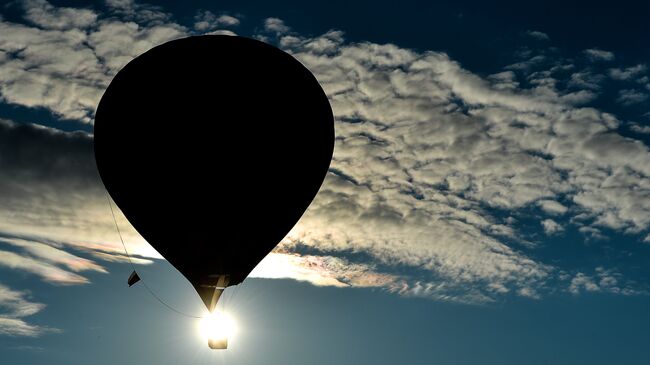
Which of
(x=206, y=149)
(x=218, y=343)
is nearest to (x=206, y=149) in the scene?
(x=206, y=149)

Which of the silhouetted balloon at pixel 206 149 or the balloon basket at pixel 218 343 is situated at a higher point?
the silhouetted balloon at pixel 206 149

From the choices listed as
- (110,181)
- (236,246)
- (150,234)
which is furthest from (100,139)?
(236,246)

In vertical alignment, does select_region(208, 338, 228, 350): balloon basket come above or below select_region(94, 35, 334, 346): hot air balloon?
below

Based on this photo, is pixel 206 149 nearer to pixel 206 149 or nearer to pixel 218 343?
pixel 206 149

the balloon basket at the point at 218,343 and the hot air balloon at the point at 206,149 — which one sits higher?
the hot air balloon at the point at 206,149
